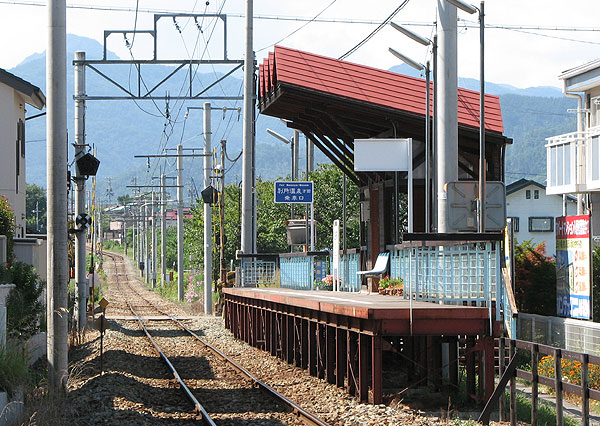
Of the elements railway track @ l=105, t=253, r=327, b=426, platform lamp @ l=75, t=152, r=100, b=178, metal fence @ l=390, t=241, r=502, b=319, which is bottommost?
railway track @ l=105, t=253, r=327, b=426

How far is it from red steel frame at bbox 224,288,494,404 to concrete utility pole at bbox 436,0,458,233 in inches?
110

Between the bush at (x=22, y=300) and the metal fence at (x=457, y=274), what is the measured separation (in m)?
7.69

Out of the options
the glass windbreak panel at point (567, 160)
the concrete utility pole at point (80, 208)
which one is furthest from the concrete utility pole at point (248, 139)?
the glass windbreak panel at point (567, 160)

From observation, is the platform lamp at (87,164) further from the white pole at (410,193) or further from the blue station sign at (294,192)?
the white pole at (410,193)

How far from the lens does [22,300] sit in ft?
63.5

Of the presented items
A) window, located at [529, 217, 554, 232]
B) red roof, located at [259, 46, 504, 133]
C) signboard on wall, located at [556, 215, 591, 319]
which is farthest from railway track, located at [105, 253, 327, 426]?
window, located at [529, 217, 554, 232]

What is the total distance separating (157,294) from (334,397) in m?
56.9

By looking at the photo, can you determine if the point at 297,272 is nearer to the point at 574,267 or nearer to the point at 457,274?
the point at 574,267

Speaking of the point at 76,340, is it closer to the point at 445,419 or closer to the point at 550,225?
the point at 445,419

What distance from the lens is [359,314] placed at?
14.0 m

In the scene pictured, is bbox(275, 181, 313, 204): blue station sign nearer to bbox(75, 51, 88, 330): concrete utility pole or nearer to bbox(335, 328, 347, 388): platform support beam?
bbox(75, 51, 88, 330): concrete utility pole

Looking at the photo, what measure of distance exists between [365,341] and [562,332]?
25.9 feet

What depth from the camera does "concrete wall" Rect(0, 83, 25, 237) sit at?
2944 cm

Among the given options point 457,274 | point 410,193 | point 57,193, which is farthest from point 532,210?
point 57,193
